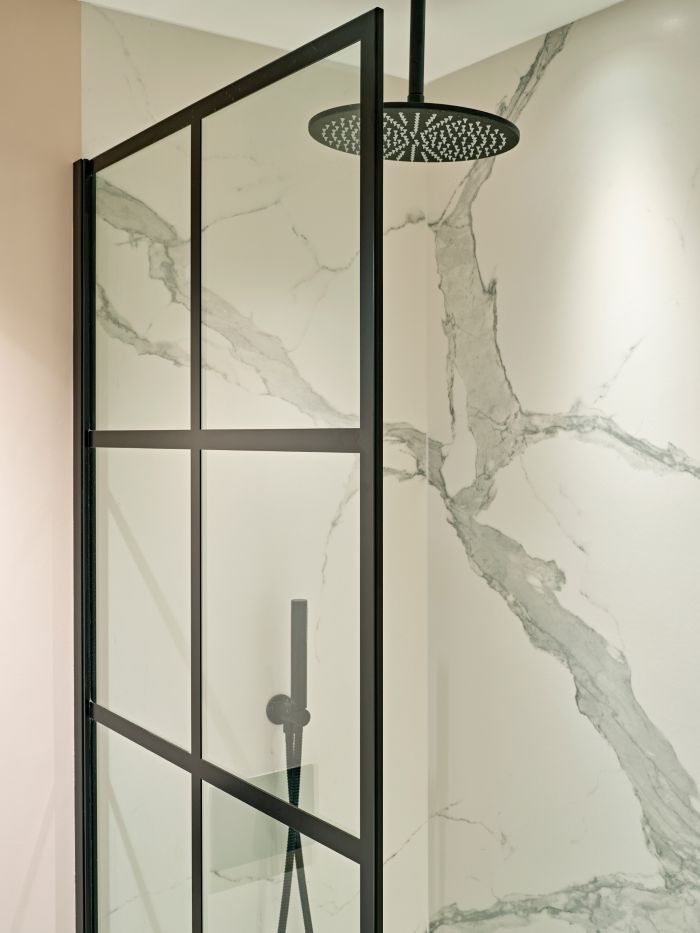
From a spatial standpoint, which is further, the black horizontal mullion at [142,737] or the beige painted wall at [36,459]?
the beige painted wall at [36,459]

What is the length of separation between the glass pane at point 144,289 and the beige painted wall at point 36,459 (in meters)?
0.09

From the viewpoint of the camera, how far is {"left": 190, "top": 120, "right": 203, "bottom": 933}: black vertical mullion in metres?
1.43

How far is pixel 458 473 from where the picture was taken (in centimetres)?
205

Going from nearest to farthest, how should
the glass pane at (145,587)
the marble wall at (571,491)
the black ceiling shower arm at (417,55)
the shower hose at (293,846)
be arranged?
the shower hose at (293,846)
the black ceiling shower arm at (417,55)
the glass pane at (145,587)
the marble wall at (571,491)

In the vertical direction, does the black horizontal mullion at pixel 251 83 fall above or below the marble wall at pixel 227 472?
above

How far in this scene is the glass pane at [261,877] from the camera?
123 cm

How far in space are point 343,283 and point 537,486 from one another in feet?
2.65

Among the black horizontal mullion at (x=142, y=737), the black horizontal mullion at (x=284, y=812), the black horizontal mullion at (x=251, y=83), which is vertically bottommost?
the black horizontal mullion at (x=284, y=812)

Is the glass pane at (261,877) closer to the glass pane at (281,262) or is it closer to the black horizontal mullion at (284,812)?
the black horizontal mullion at (284,812)

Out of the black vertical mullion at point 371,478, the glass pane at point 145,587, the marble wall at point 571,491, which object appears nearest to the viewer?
the black vertical mullion at point 371,478

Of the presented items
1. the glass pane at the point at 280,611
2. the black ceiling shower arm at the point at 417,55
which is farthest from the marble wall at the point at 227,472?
the black ceiling shower arm at the point at 417,55

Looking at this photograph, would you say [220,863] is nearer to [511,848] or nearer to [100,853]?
[100,853]

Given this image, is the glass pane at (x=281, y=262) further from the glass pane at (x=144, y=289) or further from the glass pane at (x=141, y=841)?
the glass pane at (x=141, y=841)

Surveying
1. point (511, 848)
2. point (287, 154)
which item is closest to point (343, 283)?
point (287, 154)
